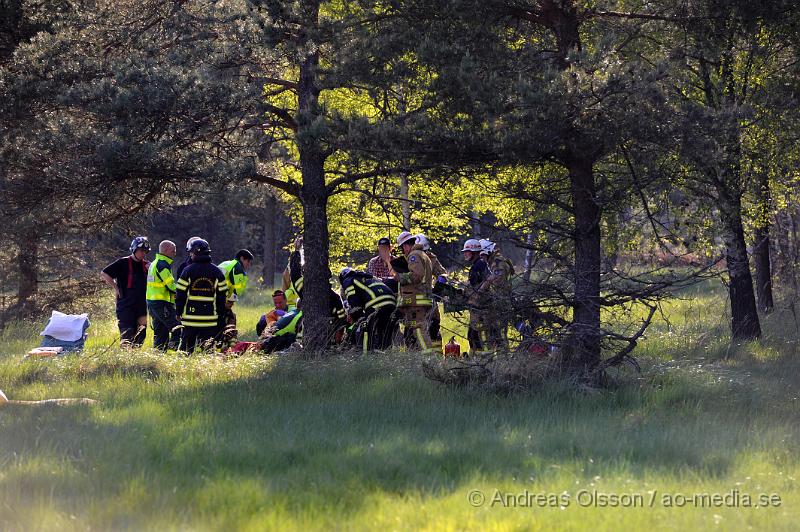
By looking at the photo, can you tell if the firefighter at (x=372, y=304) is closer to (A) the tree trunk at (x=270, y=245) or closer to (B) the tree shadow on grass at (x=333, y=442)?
(B) the tree shadow on grass at (x=333, y=442)

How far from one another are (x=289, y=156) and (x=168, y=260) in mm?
5355

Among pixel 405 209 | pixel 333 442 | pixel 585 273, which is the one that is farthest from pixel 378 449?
pixel 405 209

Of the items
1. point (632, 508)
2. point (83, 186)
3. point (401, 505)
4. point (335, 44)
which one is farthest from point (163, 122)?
point (632, 508)

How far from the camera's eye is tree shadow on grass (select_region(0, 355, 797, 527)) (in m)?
6.07

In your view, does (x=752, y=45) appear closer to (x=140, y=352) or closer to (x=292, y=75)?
(x=292, y=75)

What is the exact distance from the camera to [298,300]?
14578 mm

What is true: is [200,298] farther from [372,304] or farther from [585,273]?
[585,273]

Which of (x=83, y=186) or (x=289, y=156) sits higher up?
(x=289, y=156)

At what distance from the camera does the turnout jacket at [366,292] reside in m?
13.2

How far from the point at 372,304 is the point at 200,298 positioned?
7.72 feet

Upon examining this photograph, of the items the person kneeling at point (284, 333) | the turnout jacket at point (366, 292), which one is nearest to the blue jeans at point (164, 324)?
the person kneeling at point (284, 333)

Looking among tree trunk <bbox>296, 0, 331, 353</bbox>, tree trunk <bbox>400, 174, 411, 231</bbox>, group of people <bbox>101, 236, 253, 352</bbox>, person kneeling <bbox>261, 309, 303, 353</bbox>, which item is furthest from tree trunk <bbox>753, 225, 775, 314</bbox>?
group of people <bbox>101, 236, 253, 352</bbox>

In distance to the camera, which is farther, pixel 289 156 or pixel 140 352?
pixel 289 156

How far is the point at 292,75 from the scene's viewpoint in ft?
47.9
